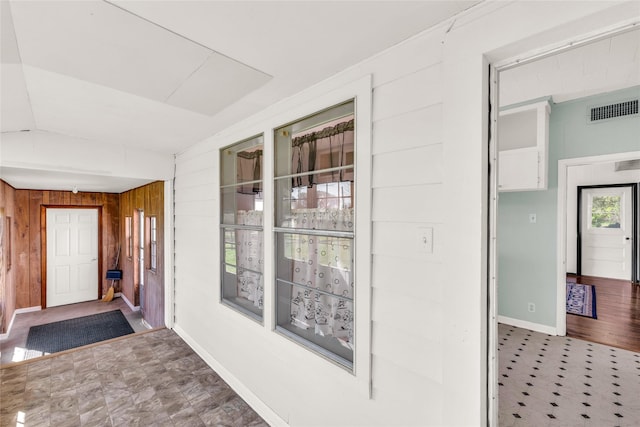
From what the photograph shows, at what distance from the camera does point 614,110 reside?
3.20 meters

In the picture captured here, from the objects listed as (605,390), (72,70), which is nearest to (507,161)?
(605,390)

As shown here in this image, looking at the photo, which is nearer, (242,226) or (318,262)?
(318,262)

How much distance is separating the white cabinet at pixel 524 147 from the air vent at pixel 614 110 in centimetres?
44

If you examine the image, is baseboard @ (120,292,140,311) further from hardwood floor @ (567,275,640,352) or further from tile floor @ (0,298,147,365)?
hardwood floor @ (567,275,640,352)

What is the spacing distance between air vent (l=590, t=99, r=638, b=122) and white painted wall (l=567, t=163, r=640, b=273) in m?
3.50

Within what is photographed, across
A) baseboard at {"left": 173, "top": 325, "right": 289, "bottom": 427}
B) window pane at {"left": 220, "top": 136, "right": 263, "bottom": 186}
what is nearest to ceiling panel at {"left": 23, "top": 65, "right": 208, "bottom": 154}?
window pane at {"left": 220, "top": 136, "right": 263, "bottom": 186}

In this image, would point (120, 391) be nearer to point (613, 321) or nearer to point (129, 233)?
point (129, 233)

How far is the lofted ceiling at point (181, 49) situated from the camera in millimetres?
1169

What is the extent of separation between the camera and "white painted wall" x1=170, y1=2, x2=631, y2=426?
1.16 metres

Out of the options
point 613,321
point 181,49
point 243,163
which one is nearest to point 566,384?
point 613,321

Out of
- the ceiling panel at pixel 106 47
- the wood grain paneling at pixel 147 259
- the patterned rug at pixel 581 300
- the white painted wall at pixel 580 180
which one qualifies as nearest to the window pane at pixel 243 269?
the ceiling panel at pixel 106 47

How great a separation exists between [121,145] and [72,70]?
204 cm

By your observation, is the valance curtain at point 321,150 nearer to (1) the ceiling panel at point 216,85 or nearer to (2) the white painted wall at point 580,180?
(1) the ceiling panel at point 216,85

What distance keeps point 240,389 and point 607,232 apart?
8.20 metres
